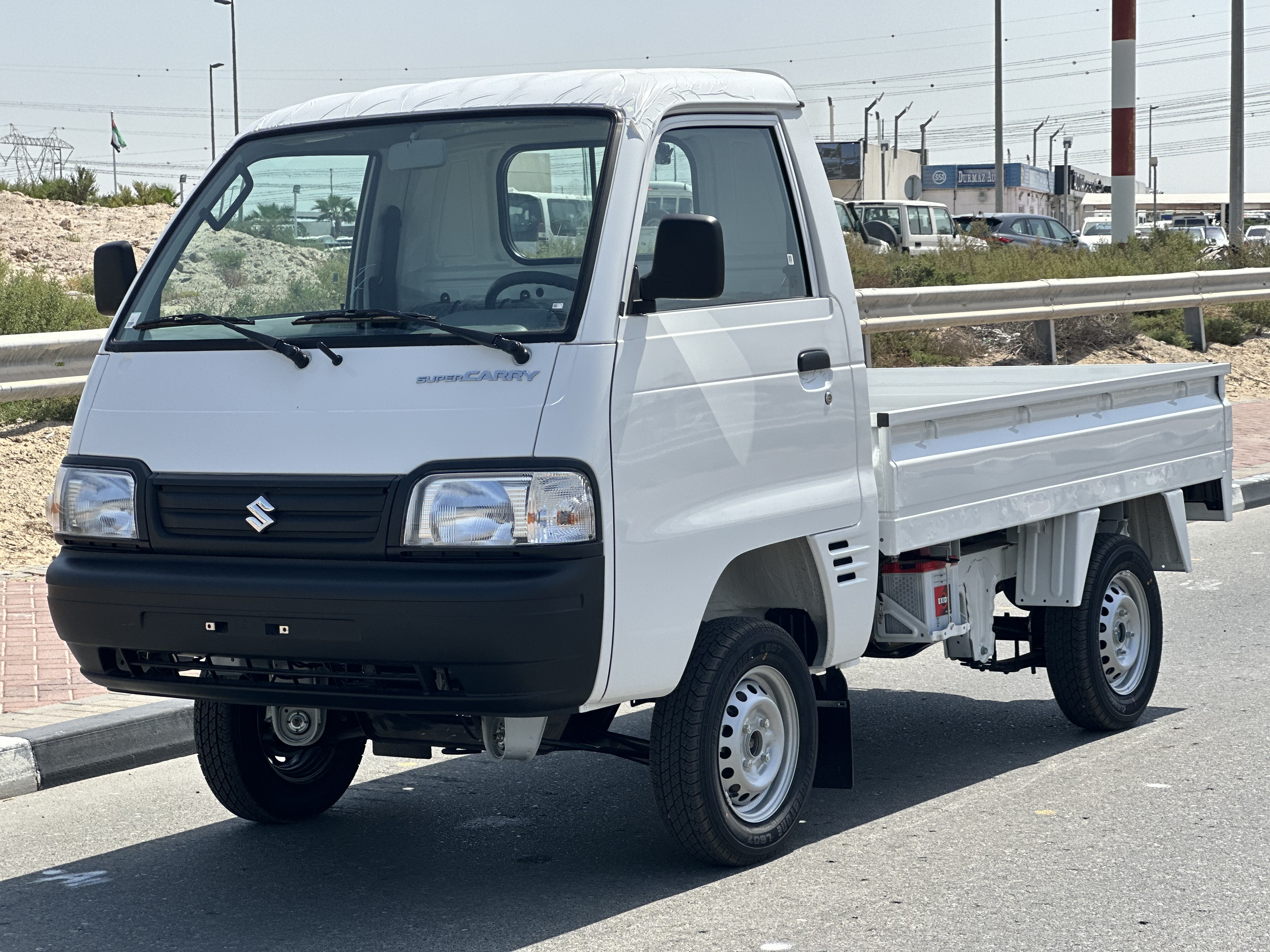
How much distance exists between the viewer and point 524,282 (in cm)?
472

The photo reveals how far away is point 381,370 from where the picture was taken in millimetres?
4488

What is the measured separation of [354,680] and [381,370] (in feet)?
2.66

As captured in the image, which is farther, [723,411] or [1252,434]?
[1252,434]

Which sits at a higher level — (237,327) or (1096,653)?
(237,327)

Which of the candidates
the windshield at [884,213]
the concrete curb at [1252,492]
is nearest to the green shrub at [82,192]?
the windshield at [884,213]

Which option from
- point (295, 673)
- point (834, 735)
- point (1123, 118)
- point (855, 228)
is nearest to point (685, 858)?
point (834, 735)

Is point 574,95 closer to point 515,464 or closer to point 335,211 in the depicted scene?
point 335,211

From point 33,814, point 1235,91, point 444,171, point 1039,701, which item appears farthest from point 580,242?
point 1235,91

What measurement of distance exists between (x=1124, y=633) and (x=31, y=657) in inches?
182

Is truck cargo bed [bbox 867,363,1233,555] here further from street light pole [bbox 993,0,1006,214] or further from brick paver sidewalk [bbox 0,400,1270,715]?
street light pole [bbox 993,0,1006,214]

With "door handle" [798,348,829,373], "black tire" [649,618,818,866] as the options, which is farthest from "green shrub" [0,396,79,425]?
"black tire" [649,618,818,866]

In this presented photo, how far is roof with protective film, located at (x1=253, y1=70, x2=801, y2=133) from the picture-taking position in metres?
A: 4.80

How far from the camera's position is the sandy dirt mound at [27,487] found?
32.3ft

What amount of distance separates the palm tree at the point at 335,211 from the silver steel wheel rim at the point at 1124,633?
3204 mm
